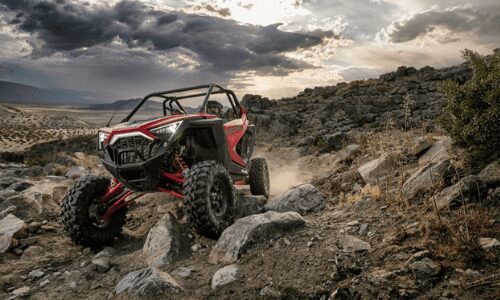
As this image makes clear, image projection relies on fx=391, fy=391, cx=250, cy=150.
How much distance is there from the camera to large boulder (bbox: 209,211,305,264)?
16.2ft

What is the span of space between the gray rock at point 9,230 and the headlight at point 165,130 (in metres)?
3.13

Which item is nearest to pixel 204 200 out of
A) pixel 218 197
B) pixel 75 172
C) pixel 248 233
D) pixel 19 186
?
pixel 218 197

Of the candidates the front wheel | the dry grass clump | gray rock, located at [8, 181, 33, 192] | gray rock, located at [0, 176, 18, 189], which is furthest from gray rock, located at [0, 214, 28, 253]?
the dry grass clump

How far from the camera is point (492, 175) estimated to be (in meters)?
5.07

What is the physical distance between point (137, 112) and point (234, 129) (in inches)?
77.7

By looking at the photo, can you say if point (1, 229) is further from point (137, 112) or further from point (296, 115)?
point (296, 115)

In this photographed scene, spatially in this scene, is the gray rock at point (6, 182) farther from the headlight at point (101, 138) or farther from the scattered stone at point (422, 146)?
the scattered stone at point (422, 146)

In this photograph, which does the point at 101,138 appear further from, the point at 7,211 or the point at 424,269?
the point at 424,269

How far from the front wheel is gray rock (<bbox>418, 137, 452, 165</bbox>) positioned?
567 cm

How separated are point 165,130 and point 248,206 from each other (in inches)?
91.7

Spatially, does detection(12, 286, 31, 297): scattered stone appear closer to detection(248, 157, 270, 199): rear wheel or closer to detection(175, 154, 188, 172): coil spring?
detection(175, 154, 188, 172): coil spring

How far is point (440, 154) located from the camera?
23.5ft

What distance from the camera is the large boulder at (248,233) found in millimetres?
4930

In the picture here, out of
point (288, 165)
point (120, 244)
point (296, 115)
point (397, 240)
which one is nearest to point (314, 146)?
point (288, 165)
